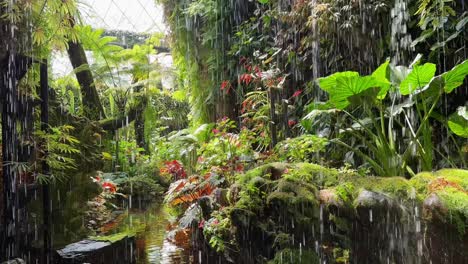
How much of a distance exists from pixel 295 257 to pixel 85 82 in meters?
5.90

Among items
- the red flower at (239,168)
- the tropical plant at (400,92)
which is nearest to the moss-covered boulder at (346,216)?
the tropical plant at (400,92)

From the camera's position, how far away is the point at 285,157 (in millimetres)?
4305

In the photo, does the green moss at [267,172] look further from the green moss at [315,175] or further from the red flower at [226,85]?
the red flower at [226,85]

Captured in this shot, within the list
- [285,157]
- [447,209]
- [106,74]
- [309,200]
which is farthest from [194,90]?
[447,209]

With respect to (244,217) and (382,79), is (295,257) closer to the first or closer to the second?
(244,217)

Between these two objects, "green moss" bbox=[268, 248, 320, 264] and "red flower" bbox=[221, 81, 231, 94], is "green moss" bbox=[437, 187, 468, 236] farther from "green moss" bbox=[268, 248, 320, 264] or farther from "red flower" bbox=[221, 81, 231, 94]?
"red flower" bbox=[221, 81, 231, 94]

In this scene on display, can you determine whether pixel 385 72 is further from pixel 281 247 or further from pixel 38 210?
pixel 38 210

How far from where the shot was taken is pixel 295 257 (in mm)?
2822

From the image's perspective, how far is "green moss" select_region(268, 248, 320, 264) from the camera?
282cm

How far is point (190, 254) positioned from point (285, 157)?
1.30 metres

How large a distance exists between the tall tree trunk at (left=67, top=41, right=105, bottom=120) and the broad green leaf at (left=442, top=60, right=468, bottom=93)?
560 centimetres

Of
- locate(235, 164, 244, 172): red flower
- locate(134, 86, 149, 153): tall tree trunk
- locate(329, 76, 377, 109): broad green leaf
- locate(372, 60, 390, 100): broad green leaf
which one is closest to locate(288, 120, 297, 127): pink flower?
locate(235, 164, 244, 172): red flower

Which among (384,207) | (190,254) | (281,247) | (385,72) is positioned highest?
(385,72)

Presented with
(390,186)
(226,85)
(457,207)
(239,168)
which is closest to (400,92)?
(390,186)
